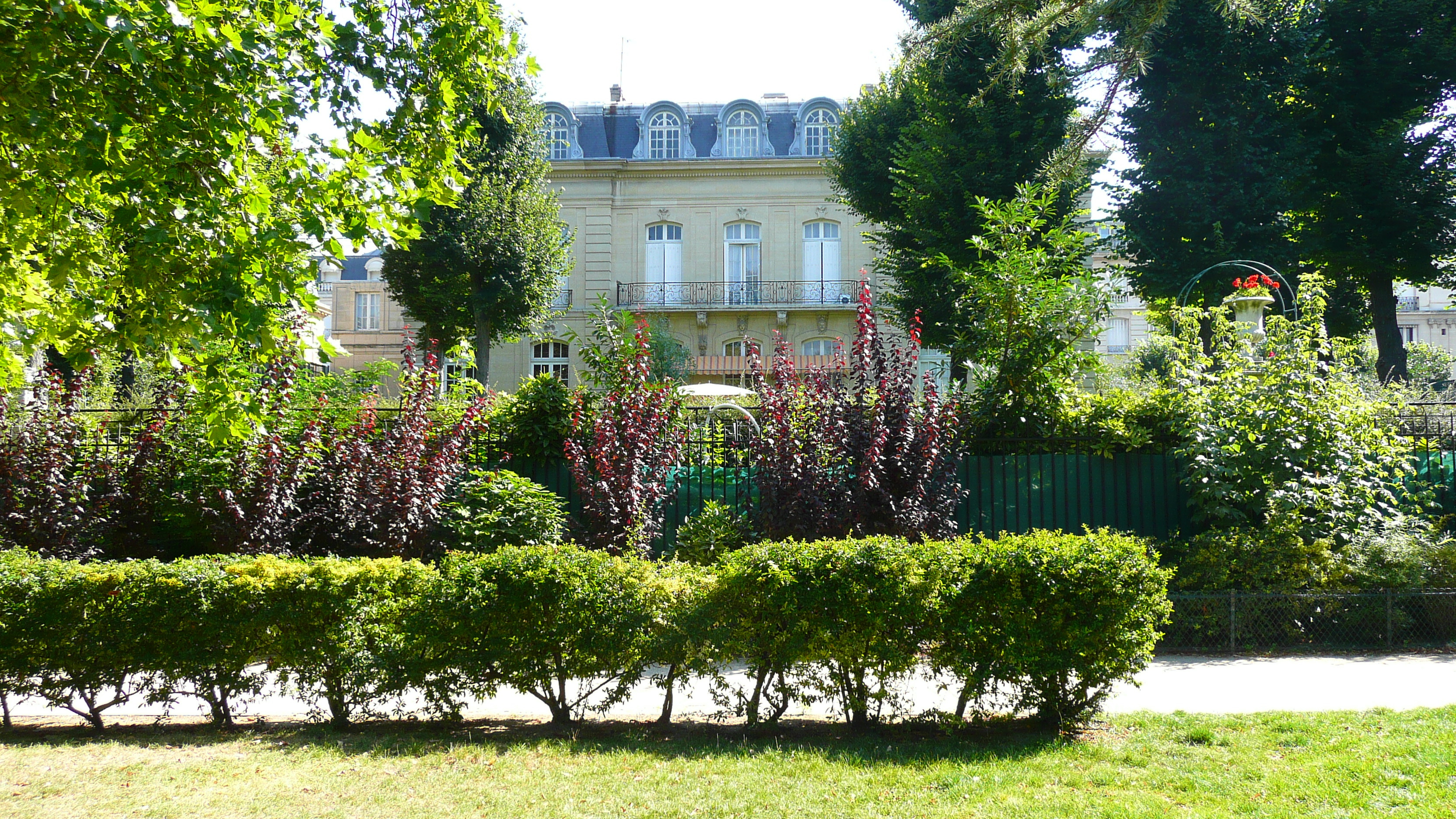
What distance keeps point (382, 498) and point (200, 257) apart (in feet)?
11.7

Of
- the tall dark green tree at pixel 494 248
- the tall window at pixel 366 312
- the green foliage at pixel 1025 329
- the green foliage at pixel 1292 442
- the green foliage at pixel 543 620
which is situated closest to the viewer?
the green foliage at pixel 543 620

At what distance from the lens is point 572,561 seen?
5902 mm

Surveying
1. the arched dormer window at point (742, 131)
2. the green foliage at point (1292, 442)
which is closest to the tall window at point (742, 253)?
the arched dormer window at point (742, 131)

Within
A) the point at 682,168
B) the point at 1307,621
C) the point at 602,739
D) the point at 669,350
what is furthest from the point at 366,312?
the point at 1307,621

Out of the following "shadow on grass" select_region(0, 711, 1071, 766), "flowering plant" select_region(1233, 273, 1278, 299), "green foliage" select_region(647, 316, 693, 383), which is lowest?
"shadow on grass" select_region(0, 711, 1071, 766)

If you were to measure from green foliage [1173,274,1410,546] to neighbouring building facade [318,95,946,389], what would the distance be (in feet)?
64.4

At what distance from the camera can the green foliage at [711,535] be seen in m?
8.58

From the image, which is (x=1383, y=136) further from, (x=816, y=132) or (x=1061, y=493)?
(x=816, y=132)

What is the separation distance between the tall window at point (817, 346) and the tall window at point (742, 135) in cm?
655

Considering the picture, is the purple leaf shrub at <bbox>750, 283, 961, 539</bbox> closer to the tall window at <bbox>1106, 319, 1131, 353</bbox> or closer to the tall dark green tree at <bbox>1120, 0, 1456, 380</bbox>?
the tall dark green tree at <bbox>1120, 0, 1456, 380</bbox>

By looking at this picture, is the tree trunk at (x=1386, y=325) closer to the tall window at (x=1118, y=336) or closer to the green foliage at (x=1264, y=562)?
the green foliage at (x=1264, y=562)

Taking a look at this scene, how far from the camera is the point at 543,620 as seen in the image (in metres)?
5.81

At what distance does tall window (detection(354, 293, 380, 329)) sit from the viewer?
4203 cm

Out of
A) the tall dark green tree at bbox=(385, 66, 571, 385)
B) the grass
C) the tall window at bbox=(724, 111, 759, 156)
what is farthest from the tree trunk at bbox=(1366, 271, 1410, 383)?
the tall window at bbox=(724, 111, 759, 156)
